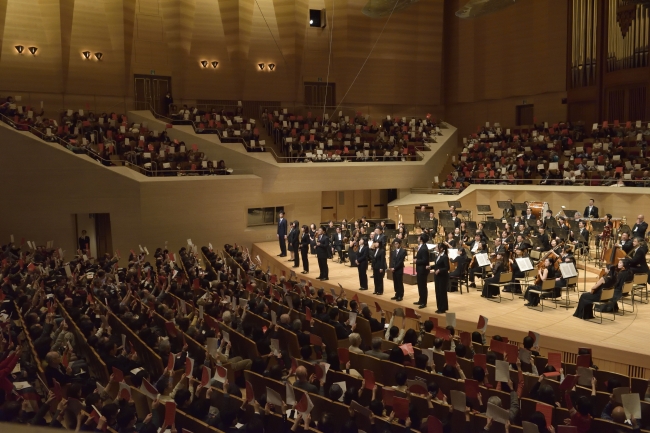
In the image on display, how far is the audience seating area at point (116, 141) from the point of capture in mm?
17891

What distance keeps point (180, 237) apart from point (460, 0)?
1580 cm

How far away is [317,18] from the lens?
25.2 meters

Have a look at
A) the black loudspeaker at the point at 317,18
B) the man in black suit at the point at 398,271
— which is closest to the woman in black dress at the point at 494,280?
the man in black suit at the point at 398,271

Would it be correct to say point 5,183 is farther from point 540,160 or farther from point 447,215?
point 540,160

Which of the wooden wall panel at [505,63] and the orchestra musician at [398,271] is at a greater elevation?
the wooden wall panel at [505,63]

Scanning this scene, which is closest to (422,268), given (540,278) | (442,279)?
(442,279)

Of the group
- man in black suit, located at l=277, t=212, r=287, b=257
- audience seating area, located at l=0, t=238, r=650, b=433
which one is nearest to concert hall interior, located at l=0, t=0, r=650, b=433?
audience seating area, located at l=0, t=238, r=650, b=433

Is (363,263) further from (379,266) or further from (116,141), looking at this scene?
(116,141)

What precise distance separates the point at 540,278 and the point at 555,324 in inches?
54.2

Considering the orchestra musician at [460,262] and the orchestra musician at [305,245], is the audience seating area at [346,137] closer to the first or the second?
the orchestra musician at [305,245]

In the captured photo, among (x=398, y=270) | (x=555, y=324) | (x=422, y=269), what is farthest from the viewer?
(x=398, y=270)

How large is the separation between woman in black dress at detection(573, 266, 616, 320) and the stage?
19 centimetres

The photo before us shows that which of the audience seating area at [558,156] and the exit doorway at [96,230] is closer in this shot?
the audience seating area at [558,156]

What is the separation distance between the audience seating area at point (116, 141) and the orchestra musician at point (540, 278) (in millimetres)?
11627
